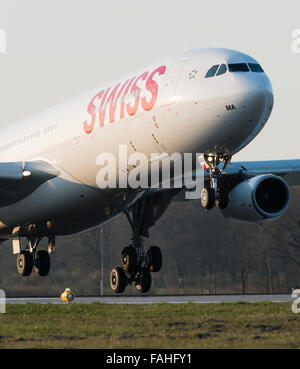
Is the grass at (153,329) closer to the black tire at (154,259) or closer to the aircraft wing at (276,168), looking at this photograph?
the black tire at (154,259)

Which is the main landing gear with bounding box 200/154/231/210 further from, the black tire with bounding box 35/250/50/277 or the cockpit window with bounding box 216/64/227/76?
the black tire with bounding box 35/250/50/277

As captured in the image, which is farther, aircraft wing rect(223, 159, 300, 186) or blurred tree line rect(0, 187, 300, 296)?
blurred tree line rect(0, 187, 300, 296)

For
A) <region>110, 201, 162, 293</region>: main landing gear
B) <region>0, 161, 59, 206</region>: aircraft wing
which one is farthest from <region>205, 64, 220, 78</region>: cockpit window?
<region>110, 201, 162, 293</region>: main landing gear

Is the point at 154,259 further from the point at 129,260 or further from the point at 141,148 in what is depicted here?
the point at 141,148

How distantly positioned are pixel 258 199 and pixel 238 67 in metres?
6.58

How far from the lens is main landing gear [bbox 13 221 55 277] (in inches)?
1264

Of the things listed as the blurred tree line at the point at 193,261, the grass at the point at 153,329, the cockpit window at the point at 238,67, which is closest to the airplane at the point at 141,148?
the cockpit window at the point at 238,67

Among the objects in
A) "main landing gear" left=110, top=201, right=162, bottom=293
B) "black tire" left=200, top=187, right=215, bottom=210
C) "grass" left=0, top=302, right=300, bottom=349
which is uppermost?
"main landing gear" left=110, top=201, right=162, bottom=293

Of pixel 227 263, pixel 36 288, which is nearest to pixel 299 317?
pixel 227 263

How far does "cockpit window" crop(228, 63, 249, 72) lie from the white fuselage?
20cm

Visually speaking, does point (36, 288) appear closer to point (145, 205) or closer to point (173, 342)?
point (145, 205)

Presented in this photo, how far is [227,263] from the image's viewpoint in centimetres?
5588

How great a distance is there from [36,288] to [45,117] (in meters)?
32.0

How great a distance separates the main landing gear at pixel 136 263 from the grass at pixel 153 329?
6.76ft
